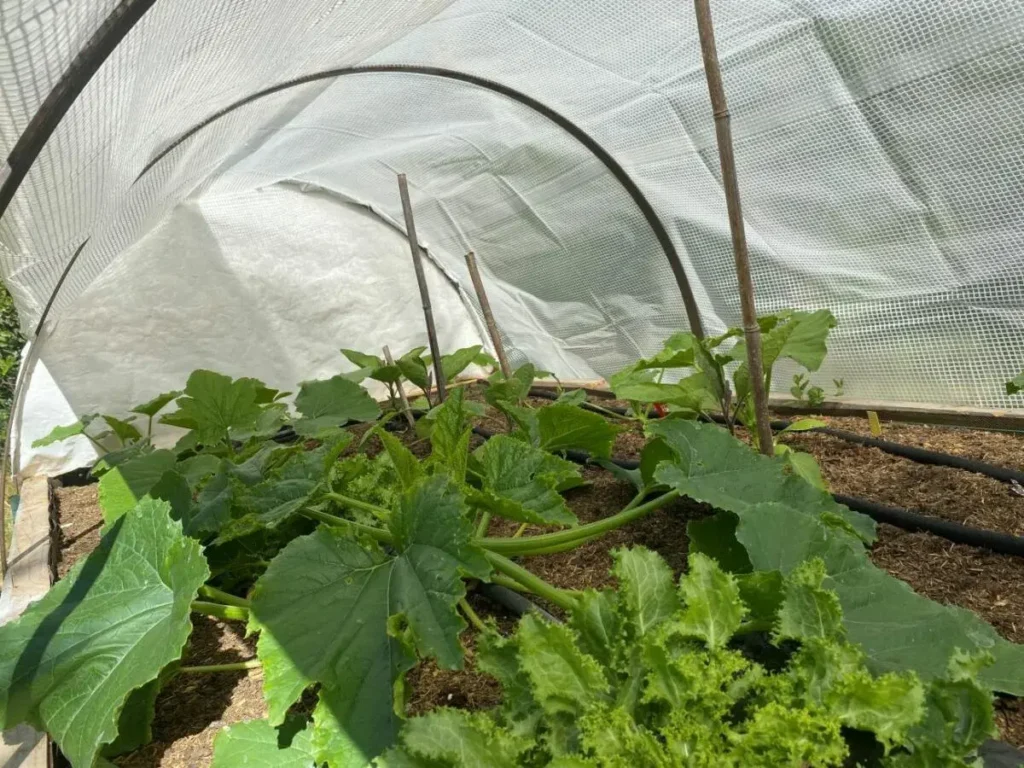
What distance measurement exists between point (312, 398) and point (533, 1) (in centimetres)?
132

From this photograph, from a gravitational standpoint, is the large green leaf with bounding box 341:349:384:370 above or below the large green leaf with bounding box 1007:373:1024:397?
above

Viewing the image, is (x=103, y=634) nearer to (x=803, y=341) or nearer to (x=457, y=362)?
(x=803, y=341)

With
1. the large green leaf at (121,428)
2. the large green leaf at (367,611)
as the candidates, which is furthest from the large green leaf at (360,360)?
the large green leaf at (367,611)

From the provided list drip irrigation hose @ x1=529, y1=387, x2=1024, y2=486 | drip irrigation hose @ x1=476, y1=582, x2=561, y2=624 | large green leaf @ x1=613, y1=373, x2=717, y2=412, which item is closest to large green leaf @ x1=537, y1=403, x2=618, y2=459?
large green leaf @ x1=613, y1=373, x2=717, y2=412

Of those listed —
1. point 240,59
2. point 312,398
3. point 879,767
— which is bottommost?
point 879,767

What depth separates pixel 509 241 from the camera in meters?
3.02

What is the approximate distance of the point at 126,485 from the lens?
148 cm

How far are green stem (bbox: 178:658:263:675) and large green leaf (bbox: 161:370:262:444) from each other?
0.77 metres

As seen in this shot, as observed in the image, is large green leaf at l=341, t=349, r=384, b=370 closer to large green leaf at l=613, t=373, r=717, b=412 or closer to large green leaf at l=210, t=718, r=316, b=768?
large green leaf at l=613, t=373, r=717, b=412

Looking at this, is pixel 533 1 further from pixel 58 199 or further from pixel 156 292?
pixel 156 292

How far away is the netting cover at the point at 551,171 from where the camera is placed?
1.45m

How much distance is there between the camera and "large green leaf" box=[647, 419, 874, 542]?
A: 1.03 m

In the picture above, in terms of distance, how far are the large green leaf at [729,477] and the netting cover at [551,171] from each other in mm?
903

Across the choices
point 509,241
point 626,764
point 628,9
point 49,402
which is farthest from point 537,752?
point 49,402
